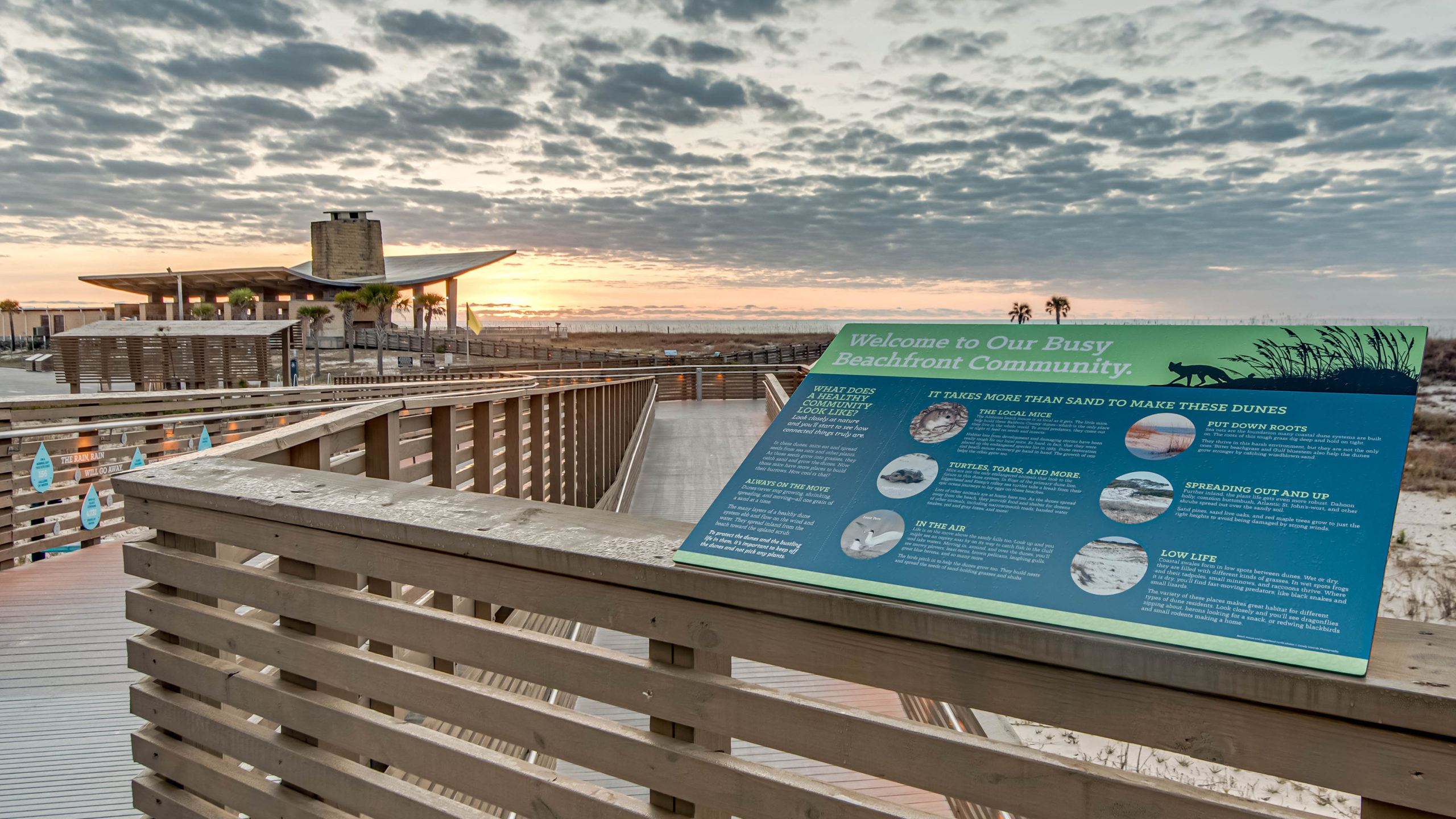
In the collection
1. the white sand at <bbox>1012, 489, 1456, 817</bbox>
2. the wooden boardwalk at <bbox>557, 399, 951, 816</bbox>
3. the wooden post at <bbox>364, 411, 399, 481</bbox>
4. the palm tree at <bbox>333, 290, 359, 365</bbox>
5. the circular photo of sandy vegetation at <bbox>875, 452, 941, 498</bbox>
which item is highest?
the palm tree at <bbox>333, 290, 359, 365</bbox>

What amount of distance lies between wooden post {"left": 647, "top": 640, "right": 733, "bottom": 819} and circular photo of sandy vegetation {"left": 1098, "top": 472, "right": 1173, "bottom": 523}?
0.71 metres

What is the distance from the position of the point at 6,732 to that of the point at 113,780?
0.87 metres

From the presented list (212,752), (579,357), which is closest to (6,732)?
(212,752)

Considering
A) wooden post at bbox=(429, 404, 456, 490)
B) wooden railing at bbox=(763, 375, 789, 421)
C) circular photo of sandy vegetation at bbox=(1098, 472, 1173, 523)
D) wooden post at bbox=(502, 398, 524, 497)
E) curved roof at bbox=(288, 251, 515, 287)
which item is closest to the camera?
circular photo of sandy vegetation at bbox=(1098, 472, 1173, 523)

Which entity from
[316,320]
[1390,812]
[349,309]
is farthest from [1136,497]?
[349,309]

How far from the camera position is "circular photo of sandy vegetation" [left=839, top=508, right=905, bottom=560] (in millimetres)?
1438

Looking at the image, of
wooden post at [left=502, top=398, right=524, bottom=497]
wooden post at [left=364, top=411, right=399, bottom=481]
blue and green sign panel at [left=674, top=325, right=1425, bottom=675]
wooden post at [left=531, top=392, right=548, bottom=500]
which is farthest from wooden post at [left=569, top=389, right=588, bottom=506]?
blue and green sign panel at [left=674, top=325, right=1425, bottom=675]

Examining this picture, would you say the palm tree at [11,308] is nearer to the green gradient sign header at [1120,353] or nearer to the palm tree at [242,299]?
the palm tree at [242,299]

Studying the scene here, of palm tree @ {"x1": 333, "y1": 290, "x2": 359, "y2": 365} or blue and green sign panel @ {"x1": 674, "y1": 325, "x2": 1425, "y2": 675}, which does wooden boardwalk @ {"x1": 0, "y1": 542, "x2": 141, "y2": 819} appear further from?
palm tree @ {"x1": 333, "y1": 290, "x2": 359, "y2": 365}

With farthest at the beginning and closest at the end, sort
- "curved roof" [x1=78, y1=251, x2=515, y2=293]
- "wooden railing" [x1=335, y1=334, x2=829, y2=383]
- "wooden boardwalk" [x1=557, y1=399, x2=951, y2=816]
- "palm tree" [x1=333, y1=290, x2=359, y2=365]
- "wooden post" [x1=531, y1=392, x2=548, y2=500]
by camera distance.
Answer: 1. "curved roof" [x1=78, y1=251, x2=515, y2=293]
2. "palm tree" [x1=333, y1=290, x2=359, y2=365]
3. "wooden railing" [x1=335, y1=334, x2=829, y2=383]
4. "wooden post" [x1=531, y1=392, x2=548, y2=500]
5. "wooden boardwalk" [x1=557, y1=399, x2=951, y2=816]

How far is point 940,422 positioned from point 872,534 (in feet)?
0.97

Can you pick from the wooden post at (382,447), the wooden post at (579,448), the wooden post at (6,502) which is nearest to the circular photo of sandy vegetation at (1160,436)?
the wooden post at (382,447)

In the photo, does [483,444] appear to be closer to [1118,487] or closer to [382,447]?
[382,447]

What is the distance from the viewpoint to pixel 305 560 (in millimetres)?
2111
